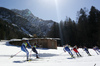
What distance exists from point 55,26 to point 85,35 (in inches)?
971

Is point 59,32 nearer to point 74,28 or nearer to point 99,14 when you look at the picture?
point 74,28

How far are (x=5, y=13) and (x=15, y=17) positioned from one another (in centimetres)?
1357

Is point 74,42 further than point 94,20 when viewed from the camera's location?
Yes

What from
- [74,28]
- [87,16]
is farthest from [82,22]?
[74,28]

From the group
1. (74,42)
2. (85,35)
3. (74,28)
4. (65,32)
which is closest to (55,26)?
(65,32)

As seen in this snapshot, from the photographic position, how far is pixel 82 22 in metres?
46.8

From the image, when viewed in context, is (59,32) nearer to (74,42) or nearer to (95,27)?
(74,42)

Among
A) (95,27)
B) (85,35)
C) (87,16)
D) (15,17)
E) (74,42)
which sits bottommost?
(74,42)

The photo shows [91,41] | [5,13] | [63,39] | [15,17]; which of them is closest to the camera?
[91,41]

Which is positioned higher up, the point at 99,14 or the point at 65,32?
the point at 99,14

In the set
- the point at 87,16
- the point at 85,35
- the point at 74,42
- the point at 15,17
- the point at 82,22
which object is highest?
the point at 15,17

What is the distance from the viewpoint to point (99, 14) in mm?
43750

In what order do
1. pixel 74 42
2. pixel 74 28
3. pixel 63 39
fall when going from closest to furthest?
pixel 74 42 < pixel 74 28 < pixel 63 39

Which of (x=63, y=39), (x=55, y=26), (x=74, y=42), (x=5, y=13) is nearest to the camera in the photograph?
(x=74, y=42)
